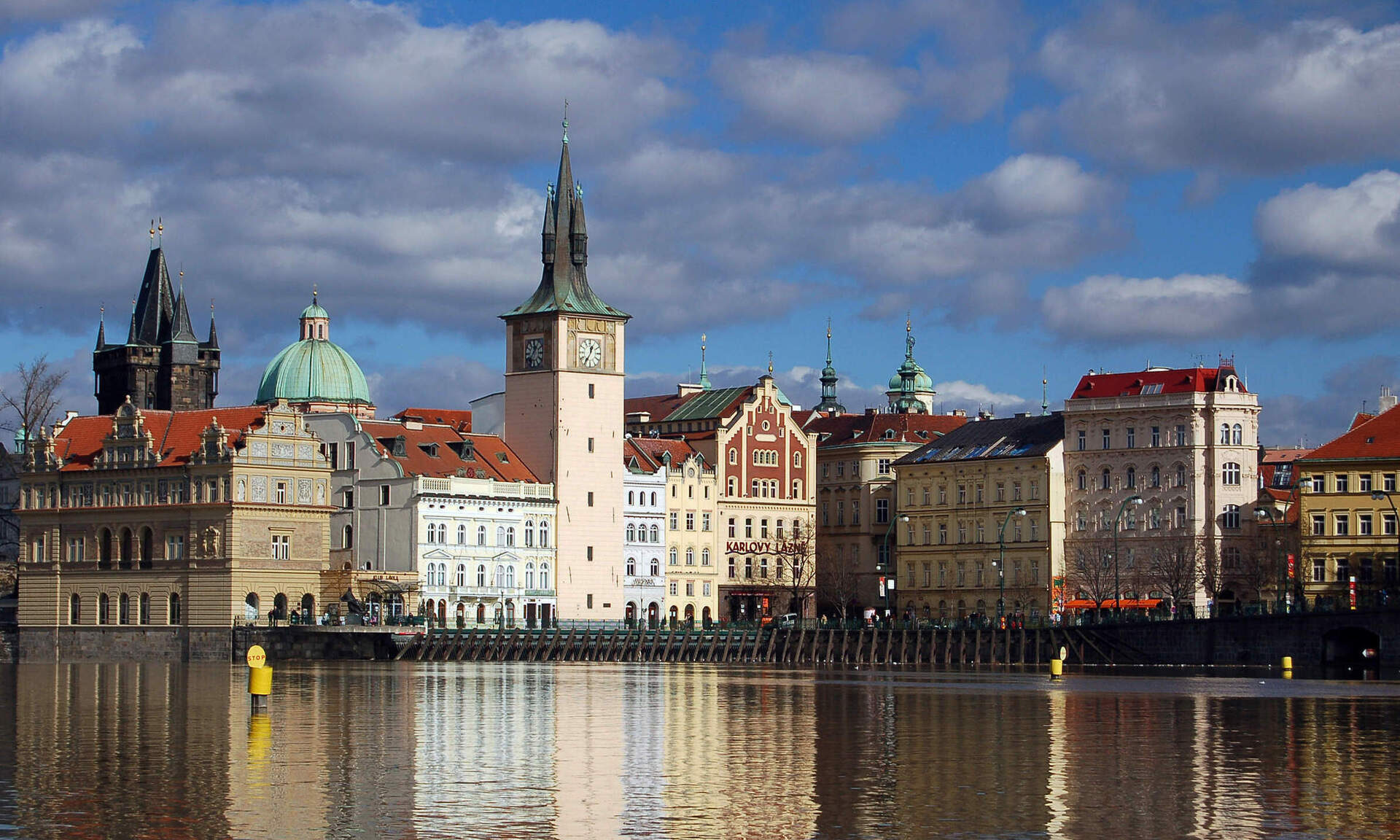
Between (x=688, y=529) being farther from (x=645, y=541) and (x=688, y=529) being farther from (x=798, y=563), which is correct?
(x=798, y=563)

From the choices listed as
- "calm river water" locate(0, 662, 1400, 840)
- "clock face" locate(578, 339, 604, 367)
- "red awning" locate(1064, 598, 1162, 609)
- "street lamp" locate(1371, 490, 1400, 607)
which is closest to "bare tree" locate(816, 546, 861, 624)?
"red awning" locate(1064, 598, 1162, 609)

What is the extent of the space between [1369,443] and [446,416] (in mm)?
61499

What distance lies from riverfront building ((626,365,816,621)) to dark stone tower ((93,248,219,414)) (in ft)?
162

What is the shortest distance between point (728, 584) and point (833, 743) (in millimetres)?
103988

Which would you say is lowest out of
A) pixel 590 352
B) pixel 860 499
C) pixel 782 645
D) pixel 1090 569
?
pixel 782 645

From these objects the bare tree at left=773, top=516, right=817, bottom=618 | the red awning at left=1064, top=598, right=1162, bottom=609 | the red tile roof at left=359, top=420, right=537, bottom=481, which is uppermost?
the red tile roof at left=359, top=420, right=537, bottom=481

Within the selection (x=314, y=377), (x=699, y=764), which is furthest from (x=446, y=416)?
(x=699, y=764)

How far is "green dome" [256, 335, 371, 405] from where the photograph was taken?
155125 millimetres

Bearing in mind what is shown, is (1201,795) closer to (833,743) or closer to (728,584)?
(833,743)

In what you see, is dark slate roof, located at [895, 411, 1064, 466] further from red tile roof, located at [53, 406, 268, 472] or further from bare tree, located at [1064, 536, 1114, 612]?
red tile roof, located at [53, 406, 268, 472]

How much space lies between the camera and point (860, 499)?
6270 inches

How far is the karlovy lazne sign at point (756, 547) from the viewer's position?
15288cm

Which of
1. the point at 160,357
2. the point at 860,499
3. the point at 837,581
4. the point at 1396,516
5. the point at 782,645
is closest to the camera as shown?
the point at 782,645

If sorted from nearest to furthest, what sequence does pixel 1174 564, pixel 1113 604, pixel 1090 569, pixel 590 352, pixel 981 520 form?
pixel 1174 564
pixel 1113 604
pixel 1090 569
pixel 590 352
pixel 981 520
